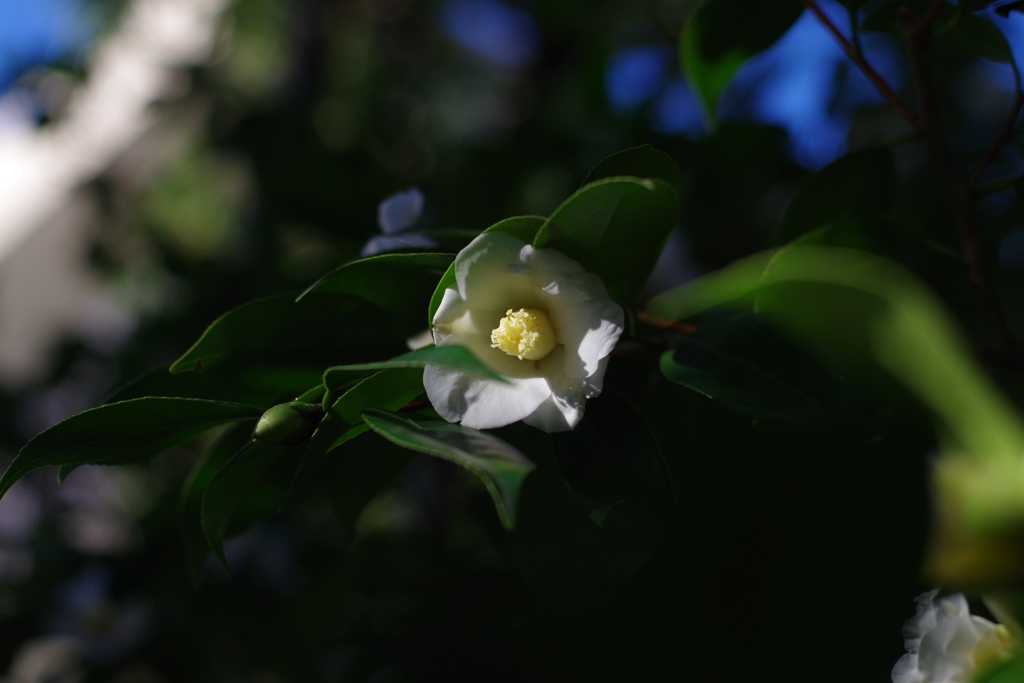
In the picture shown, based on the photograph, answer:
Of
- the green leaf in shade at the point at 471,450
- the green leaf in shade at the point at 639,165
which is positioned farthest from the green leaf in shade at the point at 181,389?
the green leaf in shade at the point at 639,165

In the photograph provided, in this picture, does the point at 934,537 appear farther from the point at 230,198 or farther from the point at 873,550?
the point at 230,198

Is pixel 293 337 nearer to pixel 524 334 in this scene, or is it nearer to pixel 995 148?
pixel 524 334

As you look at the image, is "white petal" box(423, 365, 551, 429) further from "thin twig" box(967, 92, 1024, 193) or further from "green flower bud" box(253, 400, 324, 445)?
"thin twig" box(967, 92, 1024, 193)

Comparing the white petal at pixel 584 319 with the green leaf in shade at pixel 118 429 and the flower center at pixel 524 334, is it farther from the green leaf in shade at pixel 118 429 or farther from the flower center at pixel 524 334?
the green leaf in shade at pixel 118 429

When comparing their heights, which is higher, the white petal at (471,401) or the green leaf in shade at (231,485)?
the white petal at (471,401)

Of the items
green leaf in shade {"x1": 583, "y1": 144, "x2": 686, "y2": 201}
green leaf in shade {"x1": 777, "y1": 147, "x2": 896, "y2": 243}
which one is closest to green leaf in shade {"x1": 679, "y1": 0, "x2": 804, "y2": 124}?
green leaf in shade {"x1": 777, "y1": 147, "x2": 896, "y2": 243}

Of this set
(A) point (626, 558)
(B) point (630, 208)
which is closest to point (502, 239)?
(B) point (630, 208)
